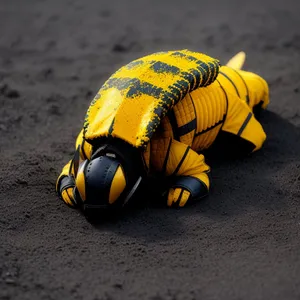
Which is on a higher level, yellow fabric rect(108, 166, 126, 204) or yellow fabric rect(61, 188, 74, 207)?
yellow fabric rect(108, 166, 126, 204)

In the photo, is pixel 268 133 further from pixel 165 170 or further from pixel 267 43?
pixel 267 43

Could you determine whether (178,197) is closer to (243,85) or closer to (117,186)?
(117,186)

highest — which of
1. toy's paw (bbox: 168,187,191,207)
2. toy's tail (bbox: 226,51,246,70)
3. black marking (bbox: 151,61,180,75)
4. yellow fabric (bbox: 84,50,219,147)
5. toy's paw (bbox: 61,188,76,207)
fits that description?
black marking (bbox: 151,61,180,75)

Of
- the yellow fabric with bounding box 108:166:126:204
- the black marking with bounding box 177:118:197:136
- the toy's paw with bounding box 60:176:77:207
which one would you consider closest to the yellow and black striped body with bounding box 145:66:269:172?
the black marking with bounding box 177:118:197:136

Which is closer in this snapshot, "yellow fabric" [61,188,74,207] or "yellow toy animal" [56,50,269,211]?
"yellow toy animal" [56,50,269,211]

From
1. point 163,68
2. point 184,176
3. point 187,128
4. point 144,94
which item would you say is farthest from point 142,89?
point 184,176

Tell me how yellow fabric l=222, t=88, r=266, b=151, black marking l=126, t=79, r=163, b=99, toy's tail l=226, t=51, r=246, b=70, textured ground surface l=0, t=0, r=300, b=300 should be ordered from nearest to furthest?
textured ground surface l=0, t=0, r=300, b=300 < black marking l=126, t=79, r=163, b=99 < yellow fabric l=222, t=88, r=266, b=151 < toy's tail l=226, t=51, r=246, b=70

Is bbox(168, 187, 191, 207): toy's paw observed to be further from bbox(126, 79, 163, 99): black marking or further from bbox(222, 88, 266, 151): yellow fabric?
bbox(222, 88, 266, 151): yellow fabric

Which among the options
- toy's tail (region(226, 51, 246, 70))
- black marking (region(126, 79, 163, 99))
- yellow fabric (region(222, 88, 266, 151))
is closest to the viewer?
black marking (region(126, 79, 163, 99))
